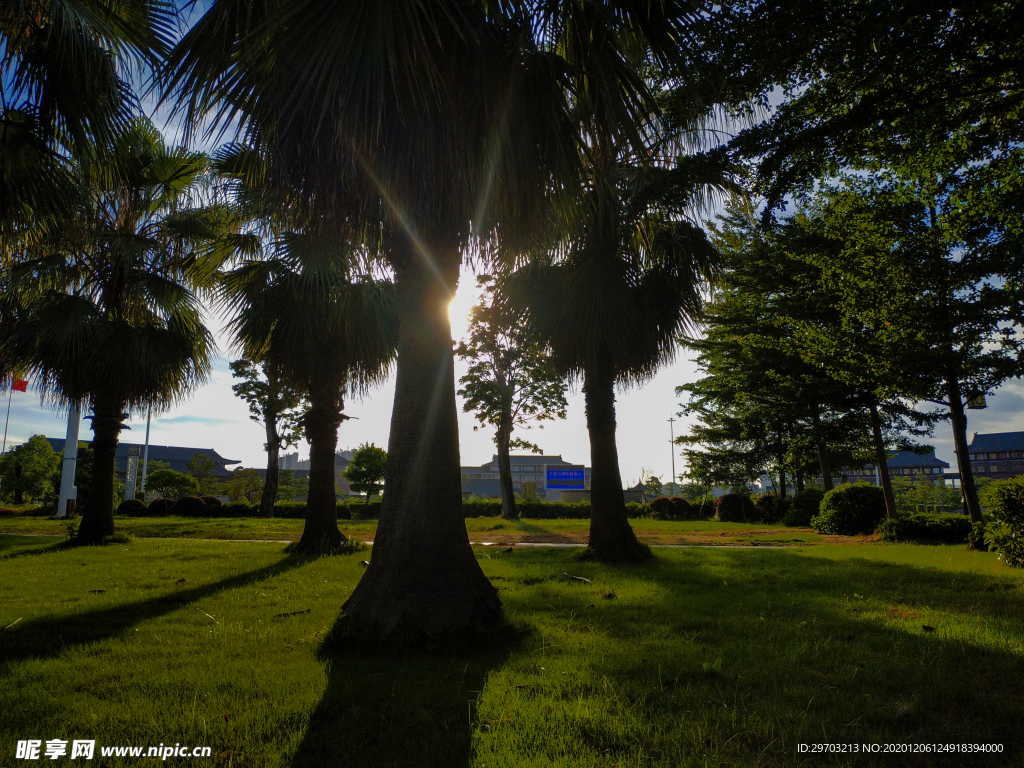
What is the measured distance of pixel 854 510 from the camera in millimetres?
16719

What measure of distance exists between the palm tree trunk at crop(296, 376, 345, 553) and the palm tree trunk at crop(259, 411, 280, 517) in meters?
14.4

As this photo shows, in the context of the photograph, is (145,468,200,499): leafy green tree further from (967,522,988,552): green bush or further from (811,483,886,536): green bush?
(967,522,988,552): green bush

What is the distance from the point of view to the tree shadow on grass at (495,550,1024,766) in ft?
8.95

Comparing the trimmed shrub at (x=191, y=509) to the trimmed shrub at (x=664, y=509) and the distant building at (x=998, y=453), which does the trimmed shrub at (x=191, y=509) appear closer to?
the trimmed shrub at (x=664, y=509)

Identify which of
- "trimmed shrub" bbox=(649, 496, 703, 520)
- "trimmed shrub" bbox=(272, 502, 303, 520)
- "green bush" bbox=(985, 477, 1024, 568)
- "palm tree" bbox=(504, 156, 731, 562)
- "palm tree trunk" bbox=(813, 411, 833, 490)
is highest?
"palm tree" bbox=(504, 156, 731, 562)

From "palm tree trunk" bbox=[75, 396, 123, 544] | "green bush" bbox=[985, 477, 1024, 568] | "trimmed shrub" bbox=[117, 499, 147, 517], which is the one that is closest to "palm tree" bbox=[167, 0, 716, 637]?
"green bush" bbox=[985, 477, 1024, 568]

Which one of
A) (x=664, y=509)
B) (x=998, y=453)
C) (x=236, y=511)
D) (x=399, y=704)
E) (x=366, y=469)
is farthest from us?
(x=998, y=453)

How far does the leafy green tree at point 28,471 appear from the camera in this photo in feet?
128

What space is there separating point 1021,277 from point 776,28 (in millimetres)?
6647

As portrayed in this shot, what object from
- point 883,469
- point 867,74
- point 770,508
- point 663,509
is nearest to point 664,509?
point 663,509

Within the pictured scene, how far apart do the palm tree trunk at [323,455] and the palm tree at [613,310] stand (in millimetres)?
4877

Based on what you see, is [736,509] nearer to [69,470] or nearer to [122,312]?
[122,312]

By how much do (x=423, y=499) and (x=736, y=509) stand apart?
23250 mm

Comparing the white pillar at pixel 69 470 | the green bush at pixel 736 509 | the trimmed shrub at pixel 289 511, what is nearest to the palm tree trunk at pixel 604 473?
the green bush at pixel 736 509
